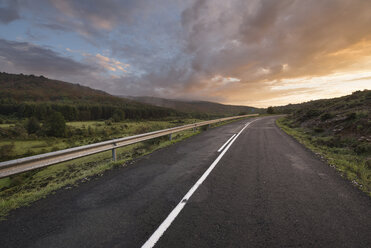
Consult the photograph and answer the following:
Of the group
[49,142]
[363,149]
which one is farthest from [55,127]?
[363,149]

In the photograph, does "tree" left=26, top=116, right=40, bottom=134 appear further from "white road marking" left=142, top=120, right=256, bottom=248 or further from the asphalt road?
"white road marking" left=142, top=120, right=256, bottom=248

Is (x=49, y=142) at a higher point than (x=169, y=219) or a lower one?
lower

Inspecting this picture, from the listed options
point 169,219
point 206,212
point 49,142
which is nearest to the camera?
point 169,219

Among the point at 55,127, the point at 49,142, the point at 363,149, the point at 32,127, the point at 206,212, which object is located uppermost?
the point at 363,149

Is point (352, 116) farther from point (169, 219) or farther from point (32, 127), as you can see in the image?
point (32, 127)

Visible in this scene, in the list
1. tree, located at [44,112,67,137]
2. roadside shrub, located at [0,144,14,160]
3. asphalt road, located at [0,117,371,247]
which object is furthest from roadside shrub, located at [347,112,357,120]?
tree, located at [44,112,67,137]

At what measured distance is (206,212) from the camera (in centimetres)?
278

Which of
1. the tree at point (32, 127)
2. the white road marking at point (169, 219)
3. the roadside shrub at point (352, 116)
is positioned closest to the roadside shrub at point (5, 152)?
the tree at point (32, 127)

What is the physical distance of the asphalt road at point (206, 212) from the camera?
2.15 metres

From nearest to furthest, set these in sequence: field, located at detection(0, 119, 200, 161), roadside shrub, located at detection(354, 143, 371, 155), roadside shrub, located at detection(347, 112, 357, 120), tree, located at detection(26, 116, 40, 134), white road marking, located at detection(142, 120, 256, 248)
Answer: white road marking, located at detection(142, 120, 256, 248)
roadside shrub, located at detection(354, 143, 371, 155)
roadside shrub, located at detection(347, 112, 357, 120)
field, located at detection(0, 119, 200, 161)
tree, located at detection(26, 116, 40, 134)

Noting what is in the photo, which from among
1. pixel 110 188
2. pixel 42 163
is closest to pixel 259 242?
pixel 110 188

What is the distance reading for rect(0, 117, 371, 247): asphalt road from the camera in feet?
7.05

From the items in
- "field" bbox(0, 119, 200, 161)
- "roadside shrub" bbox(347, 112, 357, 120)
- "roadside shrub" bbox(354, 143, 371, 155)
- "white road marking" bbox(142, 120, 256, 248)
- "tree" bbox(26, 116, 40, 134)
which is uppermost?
"roadside shrub" bbox(347, 112, 357, 120)

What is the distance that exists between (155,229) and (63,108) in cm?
10309
